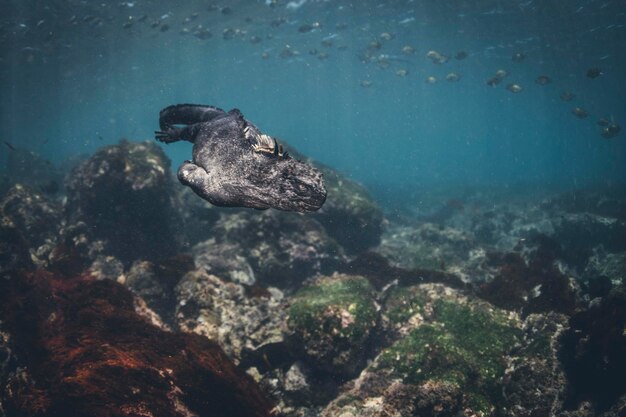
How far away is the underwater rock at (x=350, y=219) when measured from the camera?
1382cm

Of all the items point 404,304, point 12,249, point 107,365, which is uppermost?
point 107,365

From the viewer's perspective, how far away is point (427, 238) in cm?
1783

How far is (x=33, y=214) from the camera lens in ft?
40.8

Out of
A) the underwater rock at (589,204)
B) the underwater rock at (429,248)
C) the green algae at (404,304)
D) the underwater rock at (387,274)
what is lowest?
the underwater rock at (589,204)

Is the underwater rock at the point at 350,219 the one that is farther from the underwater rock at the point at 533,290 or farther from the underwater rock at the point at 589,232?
the underwater rock at the point at 589,232

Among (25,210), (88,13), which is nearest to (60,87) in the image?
(88,13)

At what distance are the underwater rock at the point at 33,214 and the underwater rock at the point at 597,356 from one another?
14294 millimetres

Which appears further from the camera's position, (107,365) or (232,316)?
(232,316)

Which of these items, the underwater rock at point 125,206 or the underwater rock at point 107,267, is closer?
the underwater rock at point 107,267

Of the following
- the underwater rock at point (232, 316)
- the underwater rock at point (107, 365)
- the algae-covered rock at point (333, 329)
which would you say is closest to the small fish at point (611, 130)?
the algae-covered rock at point (333, 329)

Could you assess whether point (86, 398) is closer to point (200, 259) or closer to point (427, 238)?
point (200, 259)

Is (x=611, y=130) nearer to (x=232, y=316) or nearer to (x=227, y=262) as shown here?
(x=227, y=262)

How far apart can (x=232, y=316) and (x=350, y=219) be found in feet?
25.2

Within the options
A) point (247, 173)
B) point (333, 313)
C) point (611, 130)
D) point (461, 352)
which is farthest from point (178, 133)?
point (611, 130)
